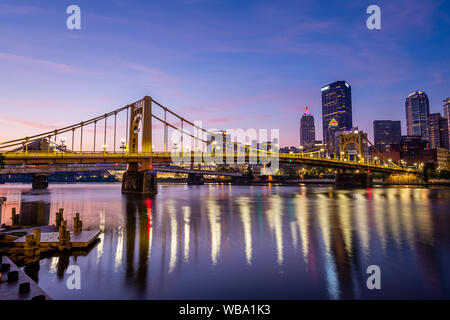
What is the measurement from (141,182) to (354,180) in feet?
266

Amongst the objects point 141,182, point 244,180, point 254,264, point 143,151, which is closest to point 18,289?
point 254,264

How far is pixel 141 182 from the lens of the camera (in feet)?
188

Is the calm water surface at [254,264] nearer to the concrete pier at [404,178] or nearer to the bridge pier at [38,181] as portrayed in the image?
the bridge pier at [38,181]

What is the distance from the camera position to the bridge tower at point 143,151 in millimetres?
53688

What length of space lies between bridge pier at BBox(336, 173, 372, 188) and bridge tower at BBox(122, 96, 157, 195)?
7588 centimetres

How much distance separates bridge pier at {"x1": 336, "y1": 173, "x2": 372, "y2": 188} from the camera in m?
98.5

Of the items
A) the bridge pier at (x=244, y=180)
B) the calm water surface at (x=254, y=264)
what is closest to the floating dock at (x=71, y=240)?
the calm water surface at (x=254, y=264)

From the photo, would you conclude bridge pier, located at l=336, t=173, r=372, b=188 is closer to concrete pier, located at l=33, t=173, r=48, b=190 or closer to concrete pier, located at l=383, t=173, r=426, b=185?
concrete pier, located at l=383, t=173, r=426, b=185

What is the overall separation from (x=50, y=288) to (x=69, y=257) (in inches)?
141

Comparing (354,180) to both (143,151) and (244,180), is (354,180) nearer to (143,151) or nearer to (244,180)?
(244,180)

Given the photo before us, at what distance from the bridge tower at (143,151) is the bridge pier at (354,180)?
75.9 meters
